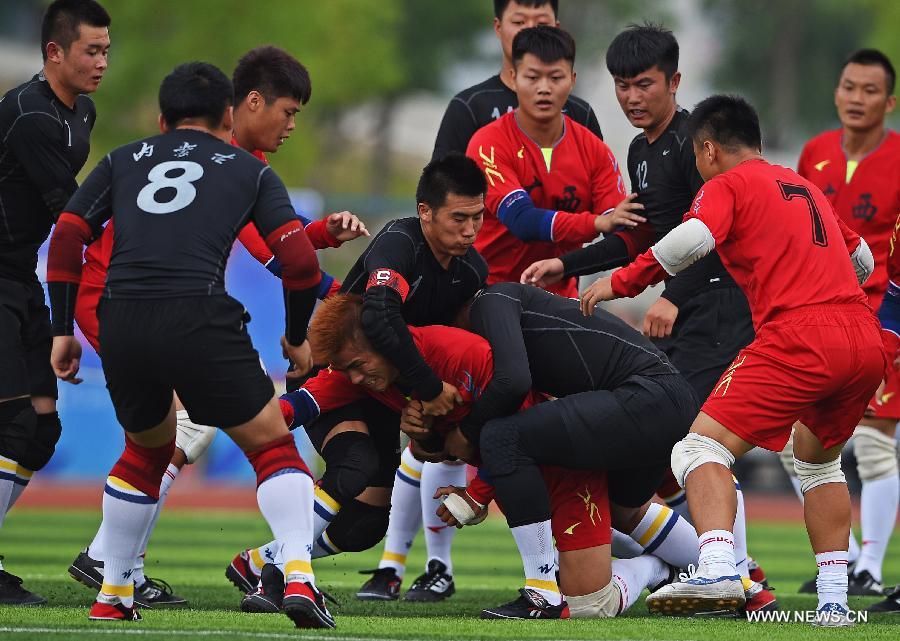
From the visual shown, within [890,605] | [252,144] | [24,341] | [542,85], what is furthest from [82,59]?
[890,605]

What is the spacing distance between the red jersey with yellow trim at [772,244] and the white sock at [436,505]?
1.99 m

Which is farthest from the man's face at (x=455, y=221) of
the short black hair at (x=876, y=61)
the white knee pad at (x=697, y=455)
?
the short black hair at (x=876, y=61)

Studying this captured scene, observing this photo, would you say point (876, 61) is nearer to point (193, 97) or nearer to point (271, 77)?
point (271, 77)

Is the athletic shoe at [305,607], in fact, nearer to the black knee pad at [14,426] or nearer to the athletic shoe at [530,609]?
the athletic shoe at [530,609]

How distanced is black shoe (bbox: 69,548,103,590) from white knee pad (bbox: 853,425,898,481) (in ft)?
15.6

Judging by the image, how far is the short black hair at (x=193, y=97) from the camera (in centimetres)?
599

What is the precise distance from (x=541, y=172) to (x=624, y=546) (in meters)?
2.04

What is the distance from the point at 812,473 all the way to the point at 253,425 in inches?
103

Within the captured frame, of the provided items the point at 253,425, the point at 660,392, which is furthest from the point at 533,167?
the point at 253,425

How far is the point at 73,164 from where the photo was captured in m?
7.45

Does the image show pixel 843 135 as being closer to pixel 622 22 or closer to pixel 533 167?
pixel 533 167

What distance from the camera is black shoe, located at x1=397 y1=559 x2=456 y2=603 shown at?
7.91 m

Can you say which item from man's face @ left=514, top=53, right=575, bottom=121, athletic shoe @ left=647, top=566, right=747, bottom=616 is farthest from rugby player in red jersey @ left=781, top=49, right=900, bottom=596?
athletic shoe @ left=647, top=566, right=747, bottom=616

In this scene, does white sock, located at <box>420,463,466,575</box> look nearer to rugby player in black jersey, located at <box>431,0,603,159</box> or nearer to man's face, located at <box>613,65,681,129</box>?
rugby player in black jersey, located at <box>431,0,603,159</box>
